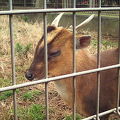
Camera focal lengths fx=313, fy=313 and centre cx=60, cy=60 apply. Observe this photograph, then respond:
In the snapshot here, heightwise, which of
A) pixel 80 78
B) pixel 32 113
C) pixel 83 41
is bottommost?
pixel 32 113

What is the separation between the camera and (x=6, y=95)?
11.1 feet

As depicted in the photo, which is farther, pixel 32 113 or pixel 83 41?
pixel 32 113

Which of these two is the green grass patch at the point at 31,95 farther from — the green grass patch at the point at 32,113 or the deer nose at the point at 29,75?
the deer nose at the point at 29,75

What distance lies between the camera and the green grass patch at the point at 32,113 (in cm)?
282

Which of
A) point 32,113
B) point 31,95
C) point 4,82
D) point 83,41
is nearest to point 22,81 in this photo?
point 4,82

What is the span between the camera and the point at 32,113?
2896mm

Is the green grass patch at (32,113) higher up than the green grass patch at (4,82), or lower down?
lower down

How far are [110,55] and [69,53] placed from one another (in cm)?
36

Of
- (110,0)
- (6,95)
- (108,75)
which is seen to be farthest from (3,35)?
(108,75)

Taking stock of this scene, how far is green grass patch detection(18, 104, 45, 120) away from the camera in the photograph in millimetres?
2824

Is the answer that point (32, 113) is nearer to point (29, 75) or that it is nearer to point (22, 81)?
point (29, 75)

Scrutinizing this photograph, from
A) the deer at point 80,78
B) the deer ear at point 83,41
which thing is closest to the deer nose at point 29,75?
the deer at point 80,78

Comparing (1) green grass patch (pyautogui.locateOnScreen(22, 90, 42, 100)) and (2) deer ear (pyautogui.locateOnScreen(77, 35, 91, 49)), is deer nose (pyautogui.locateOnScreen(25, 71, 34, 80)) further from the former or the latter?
(1) green grass patch (pyautogui.locateOnScreen(22, 90, 42, 100))

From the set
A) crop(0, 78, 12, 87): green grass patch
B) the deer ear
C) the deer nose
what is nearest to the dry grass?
crop(0, 78, 12, 87): green grass patch
